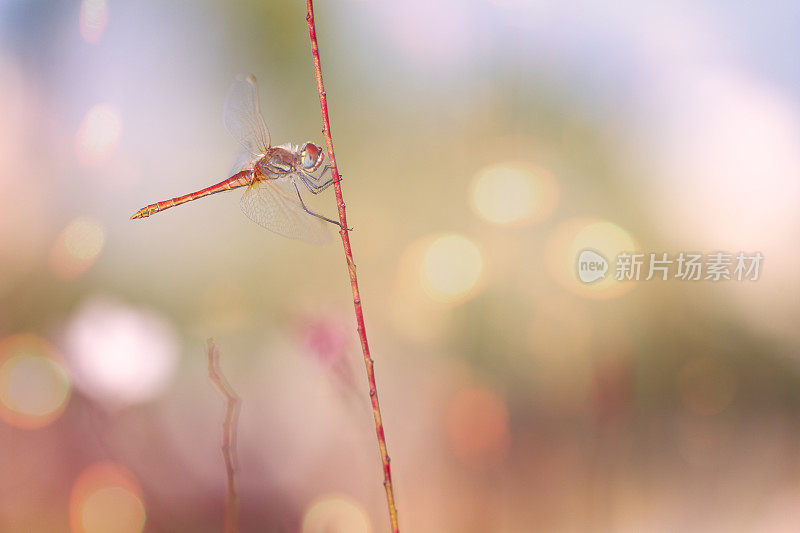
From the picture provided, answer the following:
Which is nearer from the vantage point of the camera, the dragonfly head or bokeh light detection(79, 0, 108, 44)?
the dragonfly head

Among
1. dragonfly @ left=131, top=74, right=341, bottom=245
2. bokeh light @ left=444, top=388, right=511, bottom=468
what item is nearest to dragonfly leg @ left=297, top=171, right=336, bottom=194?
dragonfly @ left=131, top=74, right=341, bottom=245

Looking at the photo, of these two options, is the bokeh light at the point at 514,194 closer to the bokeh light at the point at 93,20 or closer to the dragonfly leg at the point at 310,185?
the dragonfly leg at the point at 310,185

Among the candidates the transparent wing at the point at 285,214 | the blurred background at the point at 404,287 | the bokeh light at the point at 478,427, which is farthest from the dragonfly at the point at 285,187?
the bokeh light at the point at 478,427

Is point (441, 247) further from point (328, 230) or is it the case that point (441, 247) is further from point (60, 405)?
point (60, 405)

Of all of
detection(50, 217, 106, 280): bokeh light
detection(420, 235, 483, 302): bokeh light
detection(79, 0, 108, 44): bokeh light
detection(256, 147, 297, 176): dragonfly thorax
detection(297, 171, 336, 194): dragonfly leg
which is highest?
detection(79, 0, 108, 44): bokeh light

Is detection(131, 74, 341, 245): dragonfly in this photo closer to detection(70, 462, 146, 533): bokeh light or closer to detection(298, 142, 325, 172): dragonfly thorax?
detection(298, 142, 325, 172): dragonfly thorax

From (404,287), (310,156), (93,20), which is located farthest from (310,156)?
(93,20)

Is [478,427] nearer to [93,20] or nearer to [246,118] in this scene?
[246,118]
